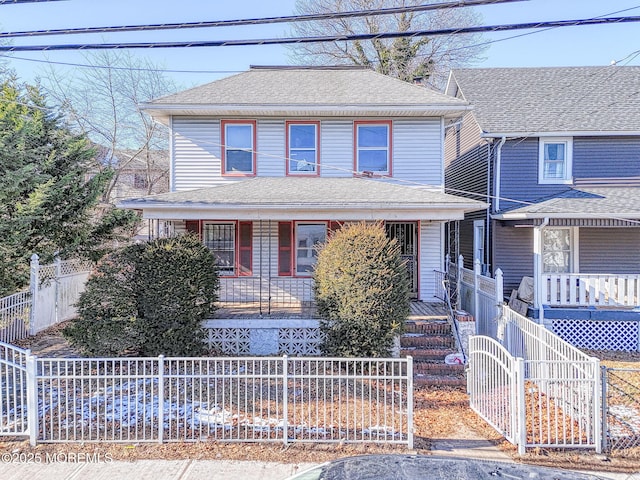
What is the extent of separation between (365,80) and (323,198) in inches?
220

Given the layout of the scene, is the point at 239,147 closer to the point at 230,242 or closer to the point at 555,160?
the point at 230,242

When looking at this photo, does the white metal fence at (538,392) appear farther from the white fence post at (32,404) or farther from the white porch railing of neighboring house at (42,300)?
the white porch railing of neighboring house at (42,300)

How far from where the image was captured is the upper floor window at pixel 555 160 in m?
13.1

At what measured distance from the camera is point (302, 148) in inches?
495

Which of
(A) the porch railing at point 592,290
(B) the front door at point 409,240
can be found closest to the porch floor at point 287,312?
(B) the front door at point 409,240

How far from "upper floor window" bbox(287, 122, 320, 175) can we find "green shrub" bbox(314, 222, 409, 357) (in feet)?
15.7

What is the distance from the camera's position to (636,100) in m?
14.0

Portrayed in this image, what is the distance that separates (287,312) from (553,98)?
12.0 meters

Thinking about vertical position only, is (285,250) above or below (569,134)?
below

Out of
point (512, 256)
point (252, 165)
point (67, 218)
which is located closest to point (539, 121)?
point (512, 256)

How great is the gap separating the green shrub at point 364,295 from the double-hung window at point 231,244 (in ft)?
15.2

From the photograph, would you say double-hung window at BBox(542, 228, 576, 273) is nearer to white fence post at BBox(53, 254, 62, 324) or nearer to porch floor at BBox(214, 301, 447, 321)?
porch floor at BBox(214, 301, 447, 321)

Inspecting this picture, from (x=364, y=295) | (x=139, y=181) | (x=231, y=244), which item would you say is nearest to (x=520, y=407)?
(x=364, y=295)

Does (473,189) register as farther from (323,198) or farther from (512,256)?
(323,198)
